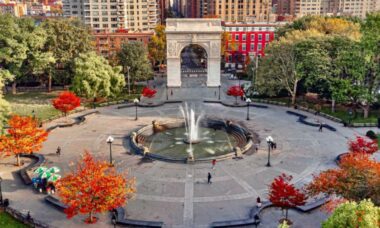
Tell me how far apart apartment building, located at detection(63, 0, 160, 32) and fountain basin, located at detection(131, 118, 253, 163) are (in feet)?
194

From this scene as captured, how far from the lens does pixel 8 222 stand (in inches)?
1088

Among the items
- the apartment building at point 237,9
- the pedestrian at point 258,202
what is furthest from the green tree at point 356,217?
the apartment building at point 237,9

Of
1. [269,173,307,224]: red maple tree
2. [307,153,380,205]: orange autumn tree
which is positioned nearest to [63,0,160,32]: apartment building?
[269,173,307,224]: red maple tree

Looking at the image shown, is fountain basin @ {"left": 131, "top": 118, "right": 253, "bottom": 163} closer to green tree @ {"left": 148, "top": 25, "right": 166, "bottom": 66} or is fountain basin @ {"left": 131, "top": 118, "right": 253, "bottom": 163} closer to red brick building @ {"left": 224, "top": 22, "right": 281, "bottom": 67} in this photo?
green tree @ {"left": 148, "top": 25, "right": 166, "bottom": 66}

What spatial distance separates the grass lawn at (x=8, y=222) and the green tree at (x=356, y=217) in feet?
67.7

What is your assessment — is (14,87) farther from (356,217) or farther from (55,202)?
(356,217)

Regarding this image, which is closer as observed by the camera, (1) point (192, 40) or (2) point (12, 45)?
(2) point (12, 45)

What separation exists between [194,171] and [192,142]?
8.44 metres

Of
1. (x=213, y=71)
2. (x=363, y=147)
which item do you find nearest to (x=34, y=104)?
(x=213, y=71)

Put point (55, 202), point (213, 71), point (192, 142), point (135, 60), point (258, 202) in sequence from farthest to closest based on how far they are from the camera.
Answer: point (213, 71), point (135, 60), point (192, 142), point (55, 202), point (258, 202)

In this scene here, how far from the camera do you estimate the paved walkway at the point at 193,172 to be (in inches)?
1112

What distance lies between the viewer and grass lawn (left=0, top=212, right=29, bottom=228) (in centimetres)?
2714

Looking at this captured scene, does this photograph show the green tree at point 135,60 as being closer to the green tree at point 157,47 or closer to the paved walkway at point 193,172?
the paved walkway at point 193,172

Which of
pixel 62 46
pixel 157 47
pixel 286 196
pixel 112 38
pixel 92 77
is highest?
pixel 112 38
